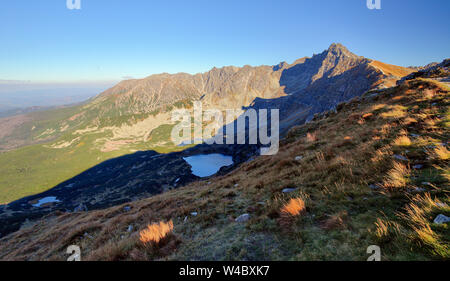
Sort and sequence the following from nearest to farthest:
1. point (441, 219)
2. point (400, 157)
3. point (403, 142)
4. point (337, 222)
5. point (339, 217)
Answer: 1. point (441, 219)
2. point (337, 222)
3. point (339, 217)
4. point (400, 157)
5. point (403, 142)

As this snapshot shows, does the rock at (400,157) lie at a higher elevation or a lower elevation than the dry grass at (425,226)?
higher

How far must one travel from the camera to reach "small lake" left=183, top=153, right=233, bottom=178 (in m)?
130

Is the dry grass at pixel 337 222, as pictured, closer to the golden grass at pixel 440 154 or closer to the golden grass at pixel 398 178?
the golden grass at pixel 398 178

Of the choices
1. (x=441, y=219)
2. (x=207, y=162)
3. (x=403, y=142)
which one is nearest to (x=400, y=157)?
(x=403, y=142)

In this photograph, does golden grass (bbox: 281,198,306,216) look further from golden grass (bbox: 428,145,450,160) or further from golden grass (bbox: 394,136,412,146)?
golden grass (bbox: 394,136,412,146)

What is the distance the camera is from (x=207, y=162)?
147250 mm

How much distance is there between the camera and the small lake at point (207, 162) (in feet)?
426

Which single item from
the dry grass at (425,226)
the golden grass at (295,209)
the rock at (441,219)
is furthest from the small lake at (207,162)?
the rock at (441,219)

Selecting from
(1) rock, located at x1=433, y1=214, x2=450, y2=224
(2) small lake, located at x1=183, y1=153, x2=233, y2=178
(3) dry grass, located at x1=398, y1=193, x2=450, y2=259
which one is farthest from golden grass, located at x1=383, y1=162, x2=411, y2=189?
(2) small lake, located at x1=183, y1=153, x2=233, y2=178

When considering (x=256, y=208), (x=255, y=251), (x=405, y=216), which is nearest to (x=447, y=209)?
(x=405, y=216)

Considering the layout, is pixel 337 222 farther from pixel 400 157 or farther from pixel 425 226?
pixel 400 157

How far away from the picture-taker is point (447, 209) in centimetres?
392
